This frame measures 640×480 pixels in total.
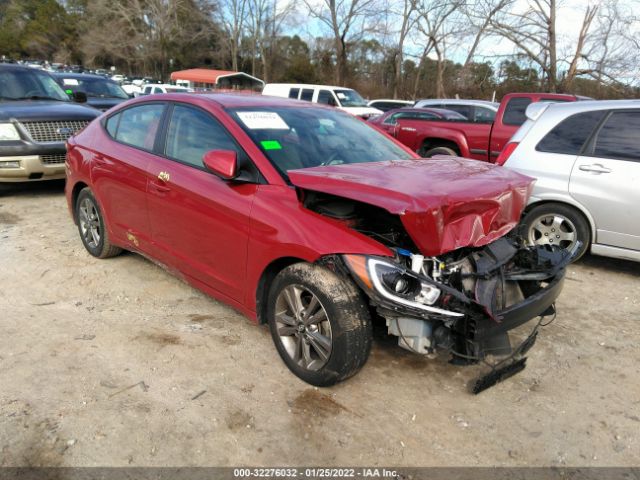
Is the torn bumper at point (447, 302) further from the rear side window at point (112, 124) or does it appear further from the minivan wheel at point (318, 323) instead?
the rear side window at point (112, 124)

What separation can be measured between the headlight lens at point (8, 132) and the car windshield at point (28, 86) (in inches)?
53.5

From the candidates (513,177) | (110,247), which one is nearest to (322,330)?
(513,177)

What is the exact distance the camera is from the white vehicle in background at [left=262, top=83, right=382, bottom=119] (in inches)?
652

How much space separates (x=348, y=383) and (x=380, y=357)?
396mm

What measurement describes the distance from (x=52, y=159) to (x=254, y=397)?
5.73 metres

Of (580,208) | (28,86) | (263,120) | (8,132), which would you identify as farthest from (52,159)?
(580,208)

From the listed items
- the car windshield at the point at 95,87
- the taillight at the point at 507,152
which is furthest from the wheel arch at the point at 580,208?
the car windshield at the point at 95,87

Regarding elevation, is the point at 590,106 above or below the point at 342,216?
above

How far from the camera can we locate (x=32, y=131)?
6.93 m

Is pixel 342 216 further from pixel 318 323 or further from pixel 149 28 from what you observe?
pixel 149 28

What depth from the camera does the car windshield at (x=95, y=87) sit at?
39.4ft

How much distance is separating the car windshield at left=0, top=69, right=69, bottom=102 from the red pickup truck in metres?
6.11

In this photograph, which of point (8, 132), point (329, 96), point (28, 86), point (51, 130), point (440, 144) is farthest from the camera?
point (329, 96)

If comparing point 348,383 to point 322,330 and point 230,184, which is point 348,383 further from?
point 230,184
